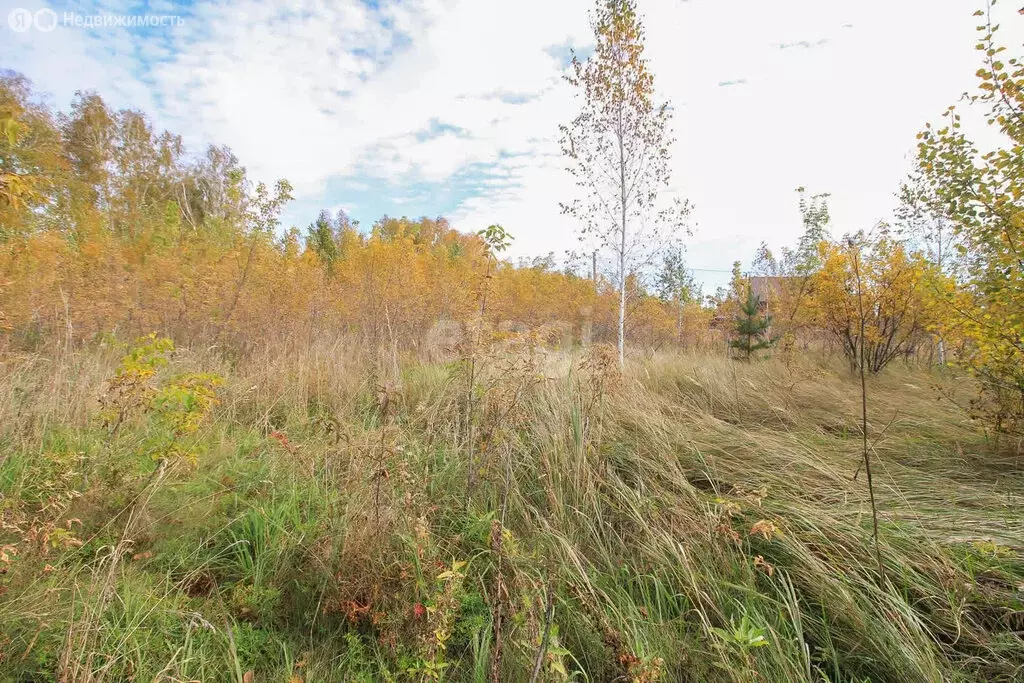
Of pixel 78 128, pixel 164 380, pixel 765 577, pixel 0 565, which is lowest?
pixel 765 577

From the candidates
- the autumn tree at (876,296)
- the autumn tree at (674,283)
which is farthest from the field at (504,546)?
the autumn tree at (674,283)

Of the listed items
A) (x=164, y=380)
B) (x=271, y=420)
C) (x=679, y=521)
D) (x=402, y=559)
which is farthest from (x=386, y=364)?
(x=679, y=521)

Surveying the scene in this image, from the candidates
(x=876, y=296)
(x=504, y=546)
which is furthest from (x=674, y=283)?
(x=504, y=546)

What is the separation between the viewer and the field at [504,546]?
1457 mm

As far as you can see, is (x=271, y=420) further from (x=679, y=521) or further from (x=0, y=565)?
(x=679, y=521)

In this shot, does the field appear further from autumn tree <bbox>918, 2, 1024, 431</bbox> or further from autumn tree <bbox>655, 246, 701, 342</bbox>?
autumn tree <bbox>655, 246, 701, 342</bbox>

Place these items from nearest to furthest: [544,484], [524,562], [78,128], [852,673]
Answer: [852,673]
[524,562]
[544,484]
[78,128]

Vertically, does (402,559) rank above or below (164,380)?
below

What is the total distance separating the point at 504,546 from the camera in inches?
68.0

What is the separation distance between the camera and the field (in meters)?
1.46

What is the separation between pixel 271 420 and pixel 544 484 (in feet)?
8.94

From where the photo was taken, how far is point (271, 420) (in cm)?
379

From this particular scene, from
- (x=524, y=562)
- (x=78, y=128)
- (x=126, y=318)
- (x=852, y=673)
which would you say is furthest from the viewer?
(x=78, y=128)

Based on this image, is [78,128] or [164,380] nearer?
[164,380]
